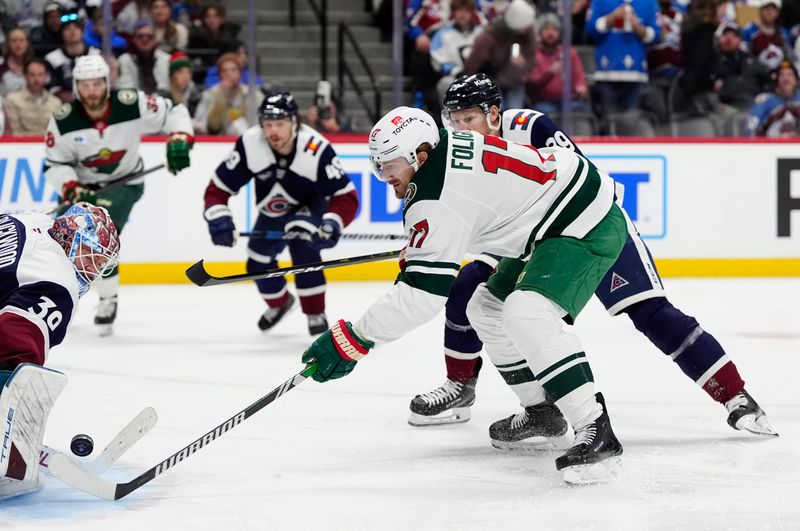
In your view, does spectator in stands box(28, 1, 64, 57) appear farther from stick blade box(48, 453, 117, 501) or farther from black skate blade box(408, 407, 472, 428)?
stick blade box(48, 453, 117, 501)

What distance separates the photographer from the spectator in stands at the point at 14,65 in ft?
23.2

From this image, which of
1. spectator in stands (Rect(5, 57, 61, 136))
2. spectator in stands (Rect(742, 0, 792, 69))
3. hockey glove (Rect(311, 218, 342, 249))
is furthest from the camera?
spectator in stands (Rect(742, 0, 792, 69))

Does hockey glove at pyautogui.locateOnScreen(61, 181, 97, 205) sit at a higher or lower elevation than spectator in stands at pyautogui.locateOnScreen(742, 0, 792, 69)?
lower

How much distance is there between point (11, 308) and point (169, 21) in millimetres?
5109

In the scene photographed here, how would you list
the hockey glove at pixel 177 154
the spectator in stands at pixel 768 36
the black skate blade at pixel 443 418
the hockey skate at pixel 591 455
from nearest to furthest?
the hockey skate at pixel 591 455, the black skate blade at pixel 443 418, the hockey glove at pixel 177 154, the spectator in stands at pixel 768 36

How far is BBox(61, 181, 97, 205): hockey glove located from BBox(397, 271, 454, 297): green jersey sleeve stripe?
124 inches

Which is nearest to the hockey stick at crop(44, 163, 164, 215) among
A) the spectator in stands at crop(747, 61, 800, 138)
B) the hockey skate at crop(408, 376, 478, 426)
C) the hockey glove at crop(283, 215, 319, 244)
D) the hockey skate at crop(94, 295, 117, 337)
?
the hockey skate at crop(94, 295, 117, 337)

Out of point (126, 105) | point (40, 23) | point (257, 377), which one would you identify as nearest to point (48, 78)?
point (40, 23)

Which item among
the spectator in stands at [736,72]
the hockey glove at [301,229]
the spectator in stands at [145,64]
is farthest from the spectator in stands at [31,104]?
the spectator in stands at [736,72]

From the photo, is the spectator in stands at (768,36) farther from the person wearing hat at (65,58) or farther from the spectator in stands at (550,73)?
the person wearing hat at (65,58)

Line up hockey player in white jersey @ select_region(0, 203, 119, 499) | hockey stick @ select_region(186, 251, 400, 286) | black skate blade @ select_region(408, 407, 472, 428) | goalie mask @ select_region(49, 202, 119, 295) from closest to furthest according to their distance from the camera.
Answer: hockey player in white jersey @ select_region(0, 203, 119, 499), goalie mask @ select_region(49, 202, 119, 295), black skate blade @ select_region(408, 407, 472, 428), hockey stick @ select_region(186, 251, 400, 286)

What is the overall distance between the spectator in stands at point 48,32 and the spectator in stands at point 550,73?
9.60ft

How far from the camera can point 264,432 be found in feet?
11.6

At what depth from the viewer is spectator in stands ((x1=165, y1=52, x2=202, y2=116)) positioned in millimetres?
7219
